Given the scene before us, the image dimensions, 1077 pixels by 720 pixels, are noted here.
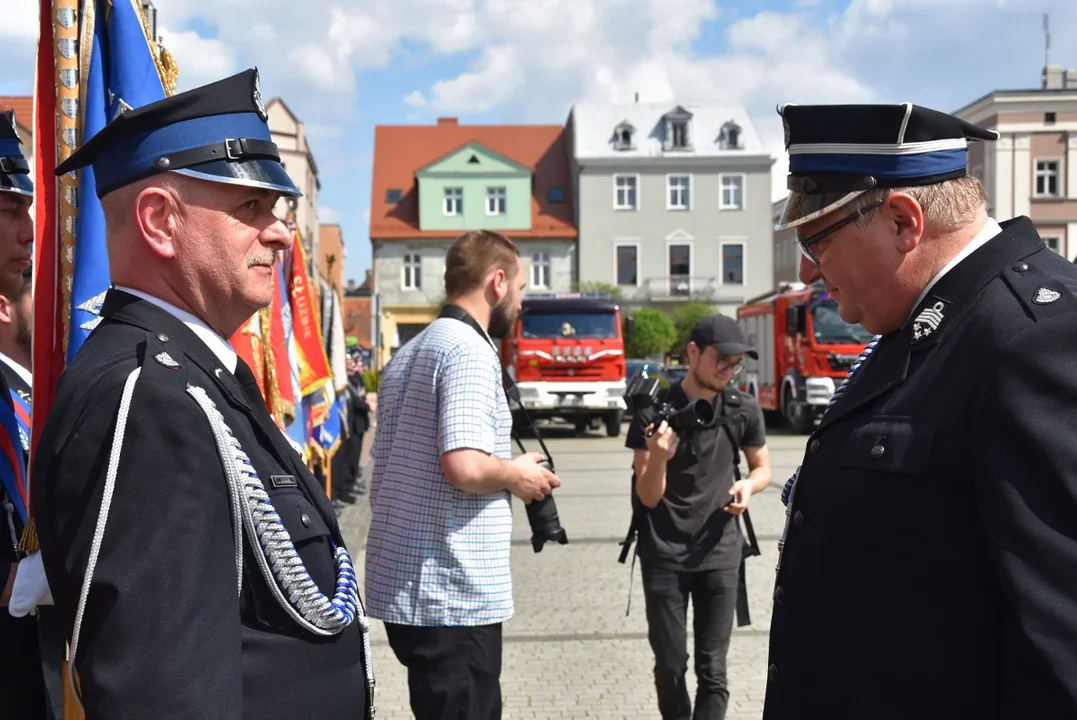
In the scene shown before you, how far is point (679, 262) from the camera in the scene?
50531mm

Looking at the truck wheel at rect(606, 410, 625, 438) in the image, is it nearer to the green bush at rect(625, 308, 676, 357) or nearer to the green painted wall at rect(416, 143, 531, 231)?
the green bush at rect(625, 308, 676, 357)

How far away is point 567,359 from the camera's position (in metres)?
19.6

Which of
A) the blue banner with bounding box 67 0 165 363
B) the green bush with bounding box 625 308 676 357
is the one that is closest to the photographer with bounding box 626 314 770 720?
the blue banner with bounding box 67 0 165 363

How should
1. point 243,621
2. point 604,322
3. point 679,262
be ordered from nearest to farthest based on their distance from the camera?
point 243,621, point 604,322, point 679,262

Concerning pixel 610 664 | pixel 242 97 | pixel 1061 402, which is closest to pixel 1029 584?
pixel 1061 402

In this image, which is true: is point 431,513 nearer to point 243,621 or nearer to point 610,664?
point 243,621

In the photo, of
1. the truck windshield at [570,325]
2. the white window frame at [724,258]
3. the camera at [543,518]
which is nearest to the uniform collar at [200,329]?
the camera at [543,518]

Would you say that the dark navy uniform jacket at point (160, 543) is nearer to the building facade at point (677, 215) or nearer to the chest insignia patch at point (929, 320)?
the chest insignia patch at point (929, 320)

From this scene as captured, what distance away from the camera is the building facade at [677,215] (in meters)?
49.9

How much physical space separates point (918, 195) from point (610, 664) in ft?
14.2

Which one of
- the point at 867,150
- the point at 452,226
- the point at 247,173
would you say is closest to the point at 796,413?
the point at 867,150

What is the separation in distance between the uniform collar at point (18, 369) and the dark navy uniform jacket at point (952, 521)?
237 centimetres

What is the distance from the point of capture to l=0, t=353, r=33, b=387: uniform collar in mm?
3141

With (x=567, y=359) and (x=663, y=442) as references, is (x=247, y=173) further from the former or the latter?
(x=567, y=359)
